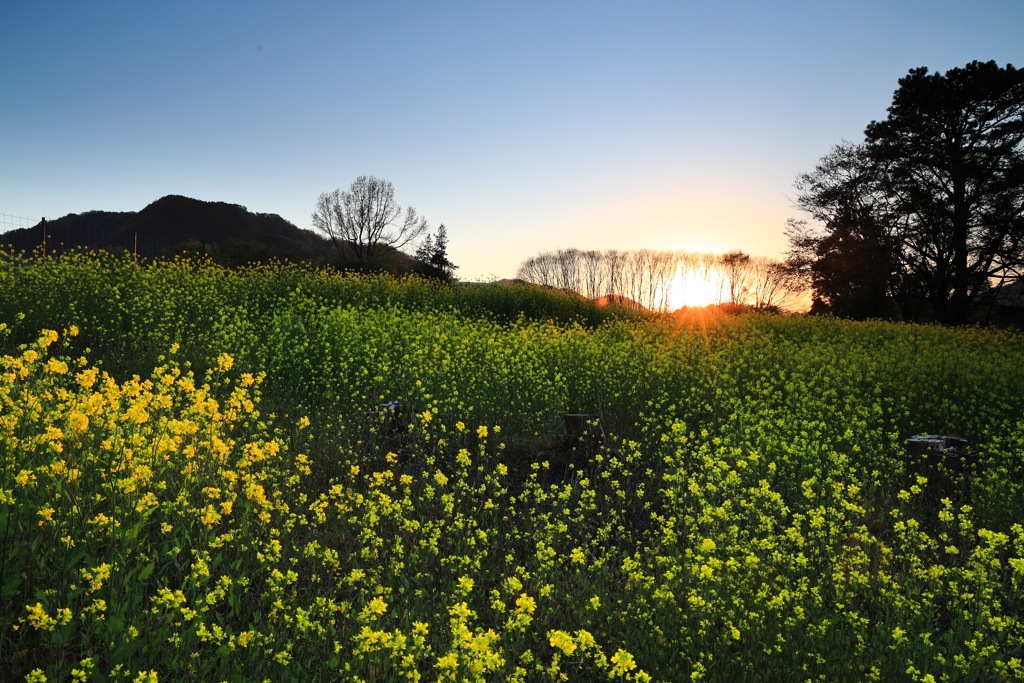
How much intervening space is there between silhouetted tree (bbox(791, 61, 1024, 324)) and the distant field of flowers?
15.5 meters

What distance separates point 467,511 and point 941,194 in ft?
83.9

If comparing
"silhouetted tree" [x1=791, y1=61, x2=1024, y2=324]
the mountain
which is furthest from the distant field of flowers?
the mountain

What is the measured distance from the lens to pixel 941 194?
2245cm

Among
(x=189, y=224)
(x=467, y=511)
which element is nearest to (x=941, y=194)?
(x=467, y=511)

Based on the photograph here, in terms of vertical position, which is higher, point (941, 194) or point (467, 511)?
point (941, 194)

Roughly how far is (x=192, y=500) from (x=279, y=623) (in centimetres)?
129

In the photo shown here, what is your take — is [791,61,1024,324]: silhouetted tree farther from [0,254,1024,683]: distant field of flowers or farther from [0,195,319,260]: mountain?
[0,195,319,260]: mountain

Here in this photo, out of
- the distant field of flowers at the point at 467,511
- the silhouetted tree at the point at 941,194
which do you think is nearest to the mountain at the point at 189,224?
the silhouetted tree at the point at 941,194

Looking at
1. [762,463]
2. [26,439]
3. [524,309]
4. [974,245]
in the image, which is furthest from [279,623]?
[974,245]

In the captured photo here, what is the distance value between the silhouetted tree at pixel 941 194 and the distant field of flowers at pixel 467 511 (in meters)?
15.5

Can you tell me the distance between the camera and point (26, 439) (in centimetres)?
355

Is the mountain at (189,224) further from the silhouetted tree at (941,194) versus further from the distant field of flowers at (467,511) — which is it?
the distant field of flowers at (467,511)

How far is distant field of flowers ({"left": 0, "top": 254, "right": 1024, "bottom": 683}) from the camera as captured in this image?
105 inches

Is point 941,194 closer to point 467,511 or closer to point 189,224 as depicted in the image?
point 467,511
